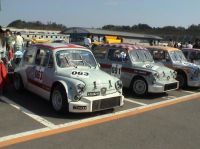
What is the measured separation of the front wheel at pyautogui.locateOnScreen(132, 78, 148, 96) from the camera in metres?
10.6

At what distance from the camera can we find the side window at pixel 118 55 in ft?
36.5

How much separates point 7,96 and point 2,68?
0.82m

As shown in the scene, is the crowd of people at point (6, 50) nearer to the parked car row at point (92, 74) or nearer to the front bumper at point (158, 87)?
the parked car row at point (92, 74)

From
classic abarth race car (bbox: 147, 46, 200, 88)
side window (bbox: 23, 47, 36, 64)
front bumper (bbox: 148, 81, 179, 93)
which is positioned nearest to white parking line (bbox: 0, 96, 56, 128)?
side window (bbox: 23, 47, 36, 64)

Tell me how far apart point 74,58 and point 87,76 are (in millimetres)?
1073

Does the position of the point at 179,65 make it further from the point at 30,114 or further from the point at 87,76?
the point at 30,114

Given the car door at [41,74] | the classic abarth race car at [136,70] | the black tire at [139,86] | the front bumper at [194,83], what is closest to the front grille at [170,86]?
the classic abarth race car at [136,70]

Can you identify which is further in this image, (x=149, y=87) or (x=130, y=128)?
(x=149, y=87)

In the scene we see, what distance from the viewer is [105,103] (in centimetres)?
773

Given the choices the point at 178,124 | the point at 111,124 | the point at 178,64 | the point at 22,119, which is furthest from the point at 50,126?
the point at 178,64

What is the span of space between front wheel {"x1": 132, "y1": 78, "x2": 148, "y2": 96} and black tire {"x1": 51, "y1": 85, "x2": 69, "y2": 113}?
Result: 360 centimetres

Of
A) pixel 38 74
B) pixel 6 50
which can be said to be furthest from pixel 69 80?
pixel 6 50

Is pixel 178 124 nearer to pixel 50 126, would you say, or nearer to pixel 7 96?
pixel 50 126

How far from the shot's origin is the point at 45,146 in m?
5.59
